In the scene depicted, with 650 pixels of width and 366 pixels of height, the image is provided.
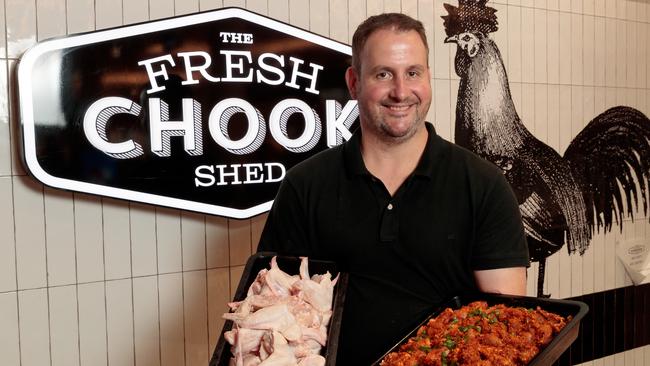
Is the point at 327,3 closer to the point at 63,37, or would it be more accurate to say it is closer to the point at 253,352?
the point at 63,37

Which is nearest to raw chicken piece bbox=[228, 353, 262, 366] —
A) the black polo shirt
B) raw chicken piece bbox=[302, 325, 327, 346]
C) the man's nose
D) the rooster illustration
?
raw chicken piece bbox=[302, 325, 327, 346]

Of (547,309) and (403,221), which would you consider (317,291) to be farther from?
(547,309)

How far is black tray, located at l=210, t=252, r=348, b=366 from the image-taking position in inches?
50.8

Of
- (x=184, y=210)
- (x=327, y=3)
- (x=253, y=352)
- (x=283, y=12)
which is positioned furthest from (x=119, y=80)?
(x=253, y=352)

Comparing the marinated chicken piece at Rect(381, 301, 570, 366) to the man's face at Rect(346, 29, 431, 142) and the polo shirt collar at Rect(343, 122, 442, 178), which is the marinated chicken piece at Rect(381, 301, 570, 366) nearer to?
the polo shirt collar at Rect(343, 122, 442, 178)

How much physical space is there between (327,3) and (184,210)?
119 cm

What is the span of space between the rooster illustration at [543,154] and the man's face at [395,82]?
1.76 meters

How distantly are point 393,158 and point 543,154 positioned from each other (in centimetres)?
223

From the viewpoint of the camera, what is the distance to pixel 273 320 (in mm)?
1292

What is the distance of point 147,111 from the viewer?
254 cm

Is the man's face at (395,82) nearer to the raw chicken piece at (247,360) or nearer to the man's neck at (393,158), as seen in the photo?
the man's neck at (393,158)

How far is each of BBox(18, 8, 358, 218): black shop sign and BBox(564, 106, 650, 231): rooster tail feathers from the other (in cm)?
179

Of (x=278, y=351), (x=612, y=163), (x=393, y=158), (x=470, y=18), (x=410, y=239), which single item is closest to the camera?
(x=278, y=351)

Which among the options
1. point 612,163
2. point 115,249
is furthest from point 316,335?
point 612,163
